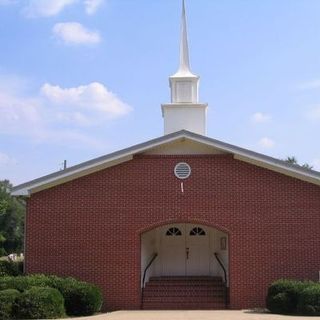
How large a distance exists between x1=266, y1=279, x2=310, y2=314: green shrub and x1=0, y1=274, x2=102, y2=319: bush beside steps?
201 inches

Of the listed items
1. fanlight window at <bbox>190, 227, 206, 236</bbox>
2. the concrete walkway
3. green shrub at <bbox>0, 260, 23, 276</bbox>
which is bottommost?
the concrete walkway

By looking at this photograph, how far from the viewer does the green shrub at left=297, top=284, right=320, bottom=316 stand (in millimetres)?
17797

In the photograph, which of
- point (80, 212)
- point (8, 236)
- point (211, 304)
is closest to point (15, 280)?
point (80, 212)

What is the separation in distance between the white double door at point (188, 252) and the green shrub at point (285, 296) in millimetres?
Result: 5313

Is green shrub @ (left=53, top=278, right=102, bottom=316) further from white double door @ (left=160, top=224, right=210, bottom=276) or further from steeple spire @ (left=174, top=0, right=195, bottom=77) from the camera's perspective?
steeple spire @ (left=174, top=0, right=195, bottom=77)

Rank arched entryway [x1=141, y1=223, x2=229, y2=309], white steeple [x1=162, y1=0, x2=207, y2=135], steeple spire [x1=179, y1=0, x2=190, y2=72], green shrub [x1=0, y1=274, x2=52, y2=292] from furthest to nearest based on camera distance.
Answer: steeple spire [x1=179, y1=0, x2=190, y2=72] < white steeple [x1=162, y1=0, x2=207, y2=135] < arched entryway [x1=141, y1=223, x2=229, y2=309] < green shrub [x1=0, y1=274, x2=52, y2=292]

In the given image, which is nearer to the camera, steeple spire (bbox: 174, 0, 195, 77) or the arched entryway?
the arched entryway

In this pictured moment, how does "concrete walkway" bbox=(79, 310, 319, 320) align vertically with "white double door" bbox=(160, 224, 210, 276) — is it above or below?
below

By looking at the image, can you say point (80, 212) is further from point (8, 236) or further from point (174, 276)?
point (8, 236)

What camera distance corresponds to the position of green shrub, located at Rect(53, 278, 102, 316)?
1928 cm

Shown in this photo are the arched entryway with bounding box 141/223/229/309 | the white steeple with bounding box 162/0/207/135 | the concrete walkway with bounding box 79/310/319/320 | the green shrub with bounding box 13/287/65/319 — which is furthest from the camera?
the white steeple with bounding box 162/0/207/135

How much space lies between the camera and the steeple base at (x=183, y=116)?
26969 millimetres

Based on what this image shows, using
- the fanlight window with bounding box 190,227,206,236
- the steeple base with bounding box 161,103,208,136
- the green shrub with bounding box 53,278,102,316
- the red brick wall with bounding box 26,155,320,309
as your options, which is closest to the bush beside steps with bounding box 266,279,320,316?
the red brick wall with bounding box 26,155,320,309

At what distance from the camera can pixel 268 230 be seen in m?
22.0
